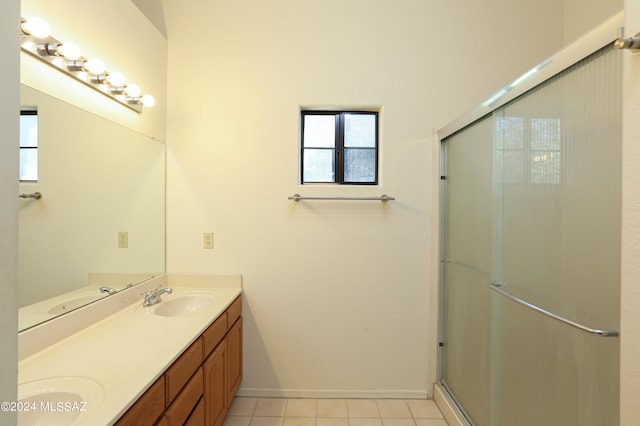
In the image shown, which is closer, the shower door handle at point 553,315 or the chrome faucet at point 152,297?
the shower door handle at point 553,315

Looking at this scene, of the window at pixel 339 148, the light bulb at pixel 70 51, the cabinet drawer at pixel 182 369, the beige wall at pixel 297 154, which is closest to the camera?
the cabinet drawer at pixel 182 369

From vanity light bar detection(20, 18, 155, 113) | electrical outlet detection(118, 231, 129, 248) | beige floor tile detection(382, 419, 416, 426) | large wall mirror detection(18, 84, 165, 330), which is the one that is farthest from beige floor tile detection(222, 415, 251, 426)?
vanity light bar detection(20, 18, 155, 113)

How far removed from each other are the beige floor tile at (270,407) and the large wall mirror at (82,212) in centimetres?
117

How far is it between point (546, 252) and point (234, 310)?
5.59ft

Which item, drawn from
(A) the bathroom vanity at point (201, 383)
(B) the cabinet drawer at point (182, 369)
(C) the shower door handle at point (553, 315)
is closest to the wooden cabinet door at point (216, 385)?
(A) the bathroom vanity at point (201, 383)

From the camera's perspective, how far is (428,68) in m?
2.02

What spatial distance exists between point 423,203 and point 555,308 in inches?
42.8

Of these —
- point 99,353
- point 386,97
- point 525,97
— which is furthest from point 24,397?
point 386,97

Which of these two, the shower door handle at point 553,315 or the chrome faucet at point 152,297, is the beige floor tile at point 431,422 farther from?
the chrome faucet at point 152,297

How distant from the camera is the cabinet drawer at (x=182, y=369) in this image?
1.08 metres

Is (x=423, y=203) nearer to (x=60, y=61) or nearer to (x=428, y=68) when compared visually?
(x=428, y=68)

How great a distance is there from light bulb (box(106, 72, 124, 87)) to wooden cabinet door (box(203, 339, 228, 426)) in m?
1.53

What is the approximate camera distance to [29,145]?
1.13 metres

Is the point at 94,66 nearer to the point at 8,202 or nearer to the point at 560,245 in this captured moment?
the point at 8,202
